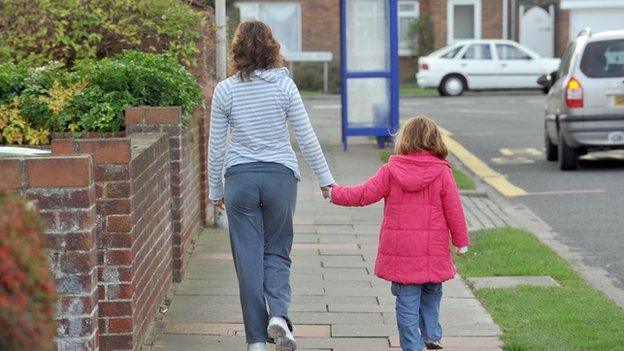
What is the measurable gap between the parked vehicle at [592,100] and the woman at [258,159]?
32.1 ft

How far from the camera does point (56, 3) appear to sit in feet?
31.2

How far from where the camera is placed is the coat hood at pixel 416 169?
597cm

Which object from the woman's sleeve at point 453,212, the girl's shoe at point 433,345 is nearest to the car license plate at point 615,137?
the girl's shoe at point 433,345

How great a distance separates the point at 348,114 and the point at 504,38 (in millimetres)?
22177

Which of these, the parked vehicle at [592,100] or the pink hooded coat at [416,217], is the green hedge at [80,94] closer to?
the pink hooded coat at [416,217]

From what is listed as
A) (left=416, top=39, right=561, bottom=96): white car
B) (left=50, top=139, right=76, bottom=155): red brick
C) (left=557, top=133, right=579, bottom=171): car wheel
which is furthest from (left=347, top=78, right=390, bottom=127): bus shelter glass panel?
(left=416, top=39, right=561, bottom=96): white car

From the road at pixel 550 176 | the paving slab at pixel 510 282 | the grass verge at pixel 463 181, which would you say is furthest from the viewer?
the grass verge at pixel 463 181

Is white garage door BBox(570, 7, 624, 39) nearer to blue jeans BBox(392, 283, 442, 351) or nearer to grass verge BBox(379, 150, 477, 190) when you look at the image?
grass verge BBox(379, 150, 477, 190)

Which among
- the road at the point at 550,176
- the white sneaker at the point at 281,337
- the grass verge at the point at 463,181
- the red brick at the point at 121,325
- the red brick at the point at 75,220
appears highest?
the red brick at the point at 75,220

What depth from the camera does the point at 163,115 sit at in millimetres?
7742

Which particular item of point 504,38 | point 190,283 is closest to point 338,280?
point 190,283

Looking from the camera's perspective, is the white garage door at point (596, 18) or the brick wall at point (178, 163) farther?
the white garage door at point (596, 18)

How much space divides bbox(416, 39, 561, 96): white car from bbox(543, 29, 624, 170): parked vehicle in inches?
712

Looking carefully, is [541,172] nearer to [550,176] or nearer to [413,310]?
[550,176]
